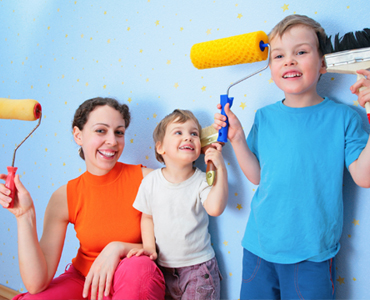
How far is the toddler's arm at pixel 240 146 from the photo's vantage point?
0.87 meters

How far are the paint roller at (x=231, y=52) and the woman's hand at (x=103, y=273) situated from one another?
0.47 meters

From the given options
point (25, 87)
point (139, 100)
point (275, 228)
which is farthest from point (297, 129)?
point (25, 87)

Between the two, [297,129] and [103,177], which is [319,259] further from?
[103,177]

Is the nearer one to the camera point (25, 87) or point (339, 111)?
point (339, 111)

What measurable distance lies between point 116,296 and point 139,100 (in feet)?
2.25

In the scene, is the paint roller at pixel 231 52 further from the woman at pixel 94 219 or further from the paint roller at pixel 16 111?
the paint roller at pixel 16 111

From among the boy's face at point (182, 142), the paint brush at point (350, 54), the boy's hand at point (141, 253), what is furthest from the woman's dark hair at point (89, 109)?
the paint brush at point (350, 54)

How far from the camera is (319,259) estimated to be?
775mm

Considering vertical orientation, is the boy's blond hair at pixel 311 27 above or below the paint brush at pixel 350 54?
above

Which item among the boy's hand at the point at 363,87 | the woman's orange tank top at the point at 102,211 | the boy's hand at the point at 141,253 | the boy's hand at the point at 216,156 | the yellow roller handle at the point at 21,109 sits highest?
the yellow roller handle at the point at 21,109

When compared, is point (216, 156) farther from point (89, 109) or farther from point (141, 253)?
point (89, 109)

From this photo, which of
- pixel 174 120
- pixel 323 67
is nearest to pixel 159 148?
pixel 174 120

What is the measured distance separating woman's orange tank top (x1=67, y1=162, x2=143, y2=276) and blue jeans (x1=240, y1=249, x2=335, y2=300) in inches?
15.6

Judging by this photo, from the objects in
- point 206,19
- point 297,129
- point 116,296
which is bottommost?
point 116,296
